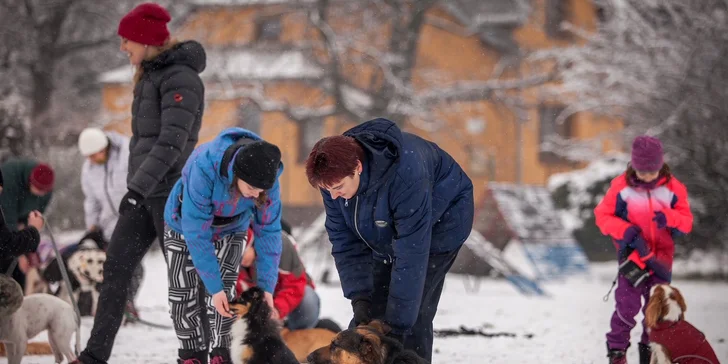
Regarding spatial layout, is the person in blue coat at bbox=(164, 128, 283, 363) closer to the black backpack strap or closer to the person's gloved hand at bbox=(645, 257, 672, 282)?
the black backpack strap

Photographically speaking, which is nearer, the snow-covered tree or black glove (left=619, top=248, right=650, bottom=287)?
black glove (left=619, top=248, right=650, bottom=287)

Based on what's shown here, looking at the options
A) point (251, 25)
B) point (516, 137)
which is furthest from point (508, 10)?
point (251, 25)

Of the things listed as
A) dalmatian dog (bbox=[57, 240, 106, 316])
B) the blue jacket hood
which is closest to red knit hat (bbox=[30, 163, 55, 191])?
dalmatian dog (bbox=[57, 240, 106, 316])

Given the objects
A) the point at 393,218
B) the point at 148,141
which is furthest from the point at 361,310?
the point at 148,141

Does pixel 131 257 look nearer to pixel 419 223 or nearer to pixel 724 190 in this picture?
pixel 419 223

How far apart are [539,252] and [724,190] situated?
3086 millimetres

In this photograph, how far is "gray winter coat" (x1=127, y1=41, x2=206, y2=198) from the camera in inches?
181

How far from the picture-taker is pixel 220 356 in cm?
461

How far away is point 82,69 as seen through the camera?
21.7 metres

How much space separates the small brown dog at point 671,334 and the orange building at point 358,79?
34.5 feet

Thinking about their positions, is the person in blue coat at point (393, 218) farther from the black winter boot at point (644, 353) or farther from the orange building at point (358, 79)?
the orange building at point (358, 79)

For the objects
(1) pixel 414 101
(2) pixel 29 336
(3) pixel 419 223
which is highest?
(1) pixel 414 101

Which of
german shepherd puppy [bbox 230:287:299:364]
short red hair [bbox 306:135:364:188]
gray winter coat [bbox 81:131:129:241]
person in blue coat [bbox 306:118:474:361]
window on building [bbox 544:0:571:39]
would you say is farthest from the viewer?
window on building [bbox 544:0:571:39]

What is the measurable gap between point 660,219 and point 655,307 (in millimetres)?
726
